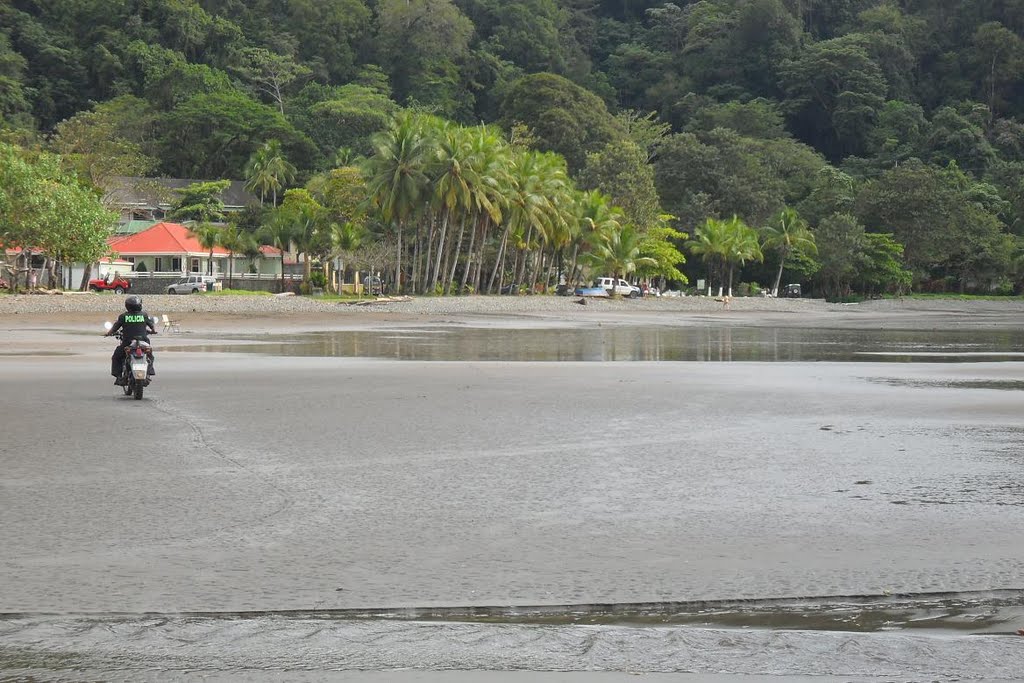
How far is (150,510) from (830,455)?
6.12 meters

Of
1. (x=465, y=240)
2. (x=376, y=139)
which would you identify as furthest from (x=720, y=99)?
(x=376, y=139)

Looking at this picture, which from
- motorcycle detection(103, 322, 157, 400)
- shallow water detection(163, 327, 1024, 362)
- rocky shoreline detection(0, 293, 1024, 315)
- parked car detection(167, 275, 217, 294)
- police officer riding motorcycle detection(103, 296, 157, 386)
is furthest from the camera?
parked car detection(167, 275, 217, 294)

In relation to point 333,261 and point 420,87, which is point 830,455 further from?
point 420,87

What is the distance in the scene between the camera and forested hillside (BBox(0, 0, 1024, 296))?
2621 inches

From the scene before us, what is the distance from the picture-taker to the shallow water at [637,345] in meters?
26.1

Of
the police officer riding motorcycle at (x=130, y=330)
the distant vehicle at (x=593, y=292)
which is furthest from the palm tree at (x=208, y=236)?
the police officer riding motorcycle at (x=130, y=330)

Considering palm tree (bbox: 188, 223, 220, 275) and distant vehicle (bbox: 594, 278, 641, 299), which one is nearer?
palm tree (bbox: 188, 223, 220, 275)

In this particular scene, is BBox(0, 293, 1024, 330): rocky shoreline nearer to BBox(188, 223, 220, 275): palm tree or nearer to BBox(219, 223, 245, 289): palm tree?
BBox(219, 223, 245, 289): palm tree

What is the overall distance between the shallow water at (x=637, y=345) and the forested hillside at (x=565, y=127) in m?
21.3

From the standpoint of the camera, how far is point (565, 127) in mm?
97250

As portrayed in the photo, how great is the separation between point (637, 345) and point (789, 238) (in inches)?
2184

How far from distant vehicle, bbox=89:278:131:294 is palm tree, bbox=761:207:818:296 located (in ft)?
144

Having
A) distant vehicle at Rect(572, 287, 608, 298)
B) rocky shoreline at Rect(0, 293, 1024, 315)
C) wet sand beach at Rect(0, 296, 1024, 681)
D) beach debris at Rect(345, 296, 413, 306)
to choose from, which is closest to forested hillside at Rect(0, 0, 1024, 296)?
distant vehicle at Rect(572, 287, 608, 298)

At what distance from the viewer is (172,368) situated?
20812mm
